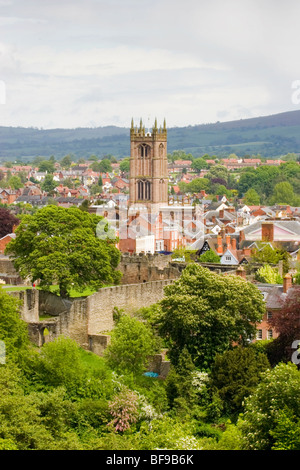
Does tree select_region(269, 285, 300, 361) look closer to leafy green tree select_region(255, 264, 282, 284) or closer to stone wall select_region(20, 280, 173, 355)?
stone wall select_region(20, 280, 173, 355)

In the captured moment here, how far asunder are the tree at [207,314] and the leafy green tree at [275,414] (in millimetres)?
6549

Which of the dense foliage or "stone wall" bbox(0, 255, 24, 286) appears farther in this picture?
"stone wall" bbox(0, 255, 24, 286)

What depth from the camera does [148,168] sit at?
343ft

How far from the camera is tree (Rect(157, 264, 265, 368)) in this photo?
3672 cm

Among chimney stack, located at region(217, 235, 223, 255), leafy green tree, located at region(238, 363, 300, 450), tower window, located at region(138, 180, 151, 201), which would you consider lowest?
leafy green tree, located at region(238, 363, 300, 450)

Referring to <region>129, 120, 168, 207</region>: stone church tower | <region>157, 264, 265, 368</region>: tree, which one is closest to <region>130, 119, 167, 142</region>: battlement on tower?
<region>129, 120, 168, 207</region>: stone church tower

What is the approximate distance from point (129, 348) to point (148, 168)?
6904cm

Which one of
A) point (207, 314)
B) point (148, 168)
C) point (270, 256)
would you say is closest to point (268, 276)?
point (270, 256)

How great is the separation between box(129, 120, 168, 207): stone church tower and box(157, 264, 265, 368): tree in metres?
65.2

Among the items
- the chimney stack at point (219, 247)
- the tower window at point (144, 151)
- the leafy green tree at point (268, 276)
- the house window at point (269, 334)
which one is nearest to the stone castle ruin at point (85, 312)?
the house window at point (269, 334)

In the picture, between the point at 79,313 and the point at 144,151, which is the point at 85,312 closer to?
the point at 79,313

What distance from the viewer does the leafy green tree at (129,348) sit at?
36.1m
